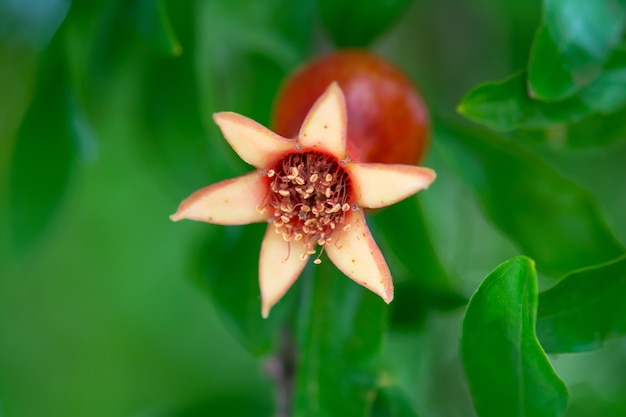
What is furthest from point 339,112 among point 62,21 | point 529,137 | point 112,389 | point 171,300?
point 112,389

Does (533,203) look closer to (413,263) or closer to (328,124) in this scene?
(413,263)

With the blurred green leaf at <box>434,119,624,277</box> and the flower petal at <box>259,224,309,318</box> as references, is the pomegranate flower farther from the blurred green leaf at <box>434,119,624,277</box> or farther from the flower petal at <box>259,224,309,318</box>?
the blurred green leaf at <box>434,119,624,277</box>

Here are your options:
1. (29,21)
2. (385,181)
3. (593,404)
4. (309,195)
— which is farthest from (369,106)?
(29,21)

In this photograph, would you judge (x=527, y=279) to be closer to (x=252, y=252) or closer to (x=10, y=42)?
(x=252, y=252)

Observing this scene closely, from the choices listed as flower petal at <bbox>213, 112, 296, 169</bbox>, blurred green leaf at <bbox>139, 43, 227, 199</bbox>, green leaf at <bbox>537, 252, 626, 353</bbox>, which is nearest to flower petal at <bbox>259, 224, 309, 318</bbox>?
flower petal at <bbox>213, 112, 296, 169</bbox>

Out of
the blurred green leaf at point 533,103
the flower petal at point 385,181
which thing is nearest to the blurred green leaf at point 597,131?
the blurred green leaf at point 533,103

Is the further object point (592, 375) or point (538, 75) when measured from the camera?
point (592, 375)
